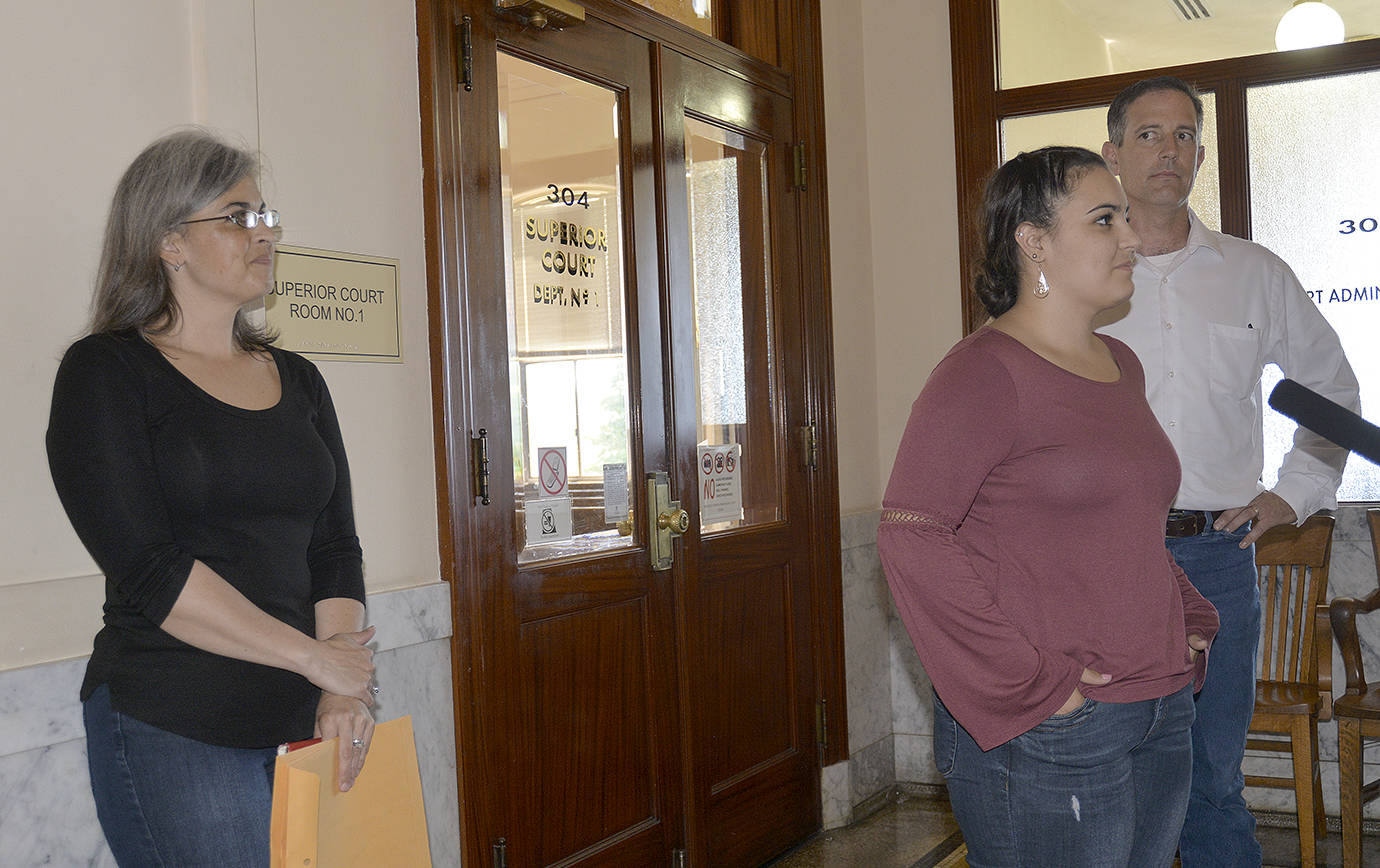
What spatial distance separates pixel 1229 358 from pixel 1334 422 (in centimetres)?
152

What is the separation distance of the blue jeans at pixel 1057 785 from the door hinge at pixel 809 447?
7.40 feet

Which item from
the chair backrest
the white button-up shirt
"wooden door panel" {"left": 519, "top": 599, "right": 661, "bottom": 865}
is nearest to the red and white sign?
"wooden door panel" {"left": 519, "top": 599, "right": 661, "bottom": 865}

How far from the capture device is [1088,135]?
4344 millimetres

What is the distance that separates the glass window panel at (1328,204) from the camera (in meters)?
3.96

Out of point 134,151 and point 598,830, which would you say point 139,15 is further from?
point 598,830

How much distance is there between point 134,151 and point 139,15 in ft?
0.77

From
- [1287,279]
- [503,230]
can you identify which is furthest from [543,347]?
[1287,279]

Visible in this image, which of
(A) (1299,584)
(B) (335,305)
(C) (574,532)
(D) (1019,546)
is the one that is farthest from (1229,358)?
(B) (335,305)

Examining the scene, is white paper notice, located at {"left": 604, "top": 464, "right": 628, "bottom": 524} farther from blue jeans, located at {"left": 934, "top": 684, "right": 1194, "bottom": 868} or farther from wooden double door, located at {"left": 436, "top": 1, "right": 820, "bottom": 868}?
blue jeans, located at {"left": 934, "top": 684, "right": 1194, "bottom": 868}

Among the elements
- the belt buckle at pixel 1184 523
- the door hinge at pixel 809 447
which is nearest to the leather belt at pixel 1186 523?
the belt buckle at pixel 1184 523

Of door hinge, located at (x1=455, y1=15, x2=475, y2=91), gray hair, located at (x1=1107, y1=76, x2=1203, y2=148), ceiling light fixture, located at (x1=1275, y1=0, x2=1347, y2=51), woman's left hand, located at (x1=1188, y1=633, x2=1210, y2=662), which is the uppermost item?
ceiling light fixture, located at (x1=1275, y1=0, x2=1347, y2=51)

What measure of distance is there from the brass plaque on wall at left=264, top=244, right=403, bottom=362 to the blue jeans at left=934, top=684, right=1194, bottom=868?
136cm

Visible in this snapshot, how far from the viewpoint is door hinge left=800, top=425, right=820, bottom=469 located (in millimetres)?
3969

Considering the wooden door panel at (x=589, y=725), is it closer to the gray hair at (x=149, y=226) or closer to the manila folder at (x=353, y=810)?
the manila folder at (x=353, y=810)
